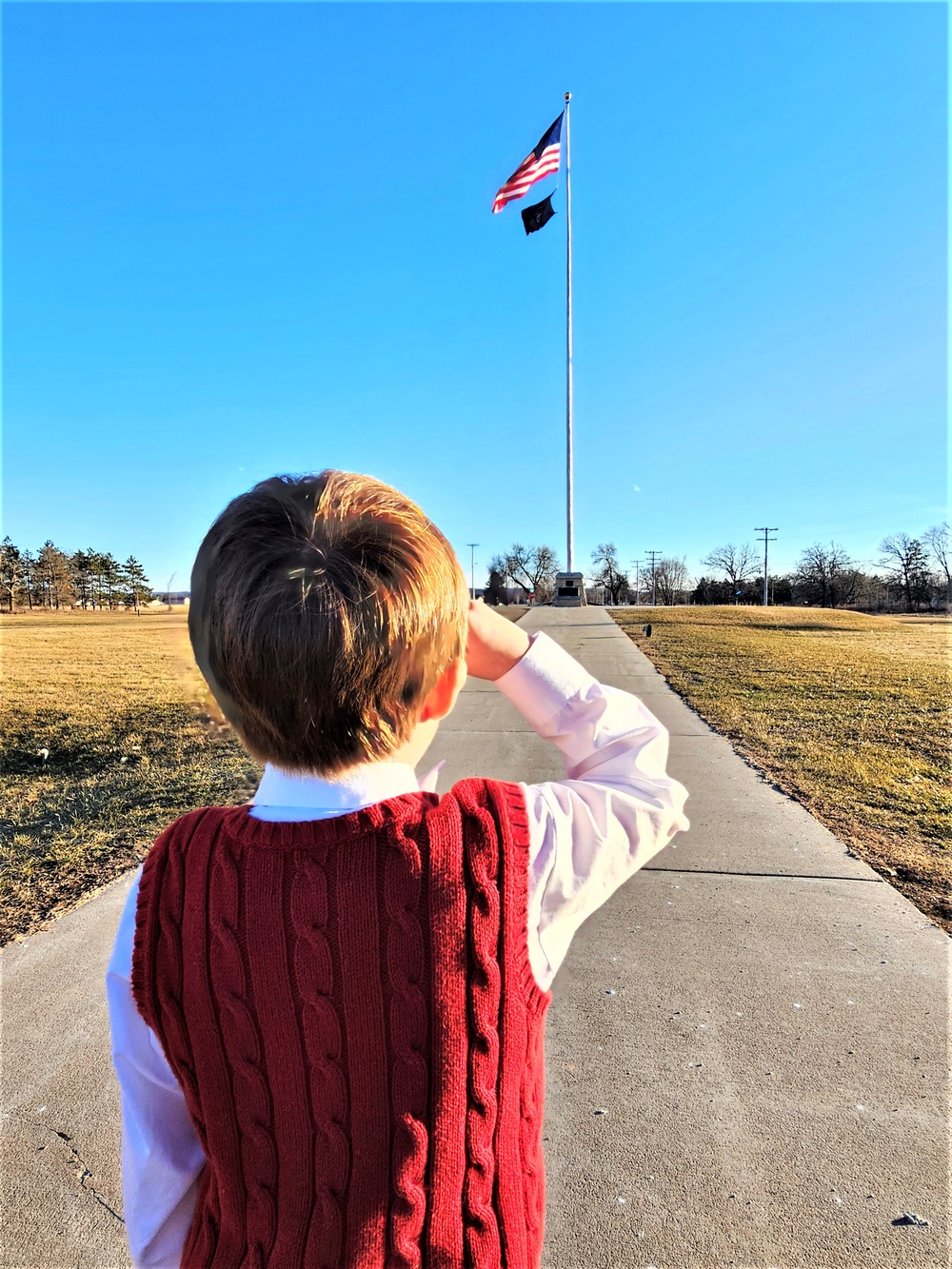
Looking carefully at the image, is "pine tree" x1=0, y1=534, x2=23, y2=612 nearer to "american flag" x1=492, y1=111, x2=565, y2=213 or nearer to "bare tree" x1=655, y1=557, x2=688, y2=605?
"american flag" x1=492, y1=111, x2=565, y2=213

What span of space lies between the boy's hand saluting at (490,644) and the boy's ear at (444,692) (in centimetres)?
5

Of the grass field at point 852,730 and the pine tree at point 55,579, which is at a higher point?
the pine tree at point 55,579

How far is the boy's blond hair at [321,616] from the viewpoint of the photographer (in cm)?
76

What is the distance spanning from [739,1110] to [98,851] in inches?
140

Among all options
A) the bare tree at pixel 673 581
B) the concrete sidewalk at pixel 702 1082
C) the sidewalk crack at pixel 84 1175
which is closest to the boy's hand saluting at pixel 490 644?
the concrete sidewalk at pixel 702 1082

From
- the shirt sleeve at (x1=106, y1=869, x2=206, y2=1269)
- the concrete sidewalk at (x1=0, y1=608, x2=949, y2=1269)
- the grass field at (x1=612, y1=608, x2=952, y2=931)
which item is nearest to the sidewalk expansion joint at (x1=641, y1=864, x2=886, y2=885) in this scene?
the concrete sidewalk at (x1=0, y1=608, x2=949, y2=1269)

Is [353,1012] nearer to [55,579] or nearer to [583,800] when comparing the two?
[583,800]

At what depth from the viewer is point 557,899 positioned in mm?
847

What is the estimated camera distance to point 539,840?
83cm

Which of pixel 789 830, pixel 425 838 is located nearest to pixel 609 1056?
pixel 425 838

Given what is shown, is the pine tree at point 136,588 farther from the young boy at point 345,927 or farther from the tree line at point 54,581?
the tree line at point 54,581

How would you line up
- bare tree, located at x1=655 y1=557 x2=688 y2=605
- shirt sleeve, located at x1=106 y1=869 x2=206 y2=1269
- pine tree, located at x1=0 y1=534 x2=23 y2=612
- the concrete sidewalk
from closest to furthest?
shirt sleeve, located at x1=106 y1=869 x2=206 y2=1269
the concrete sidewalk
pine tree, located at x1=0 y1=534 x2=23 y2=612
bare tree, located at x1=655 y1=557 x2=688 y2=605

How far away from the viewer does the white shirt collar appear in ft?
2.63

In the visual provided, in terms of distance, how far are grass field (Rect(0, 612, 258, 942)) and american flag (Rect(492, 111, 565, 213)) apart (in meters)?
13.8
